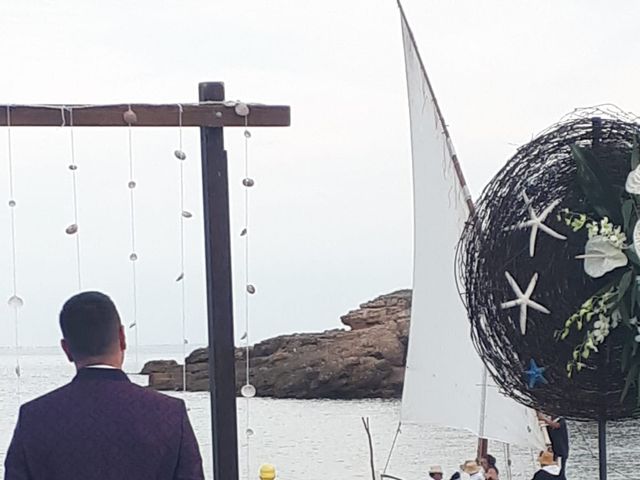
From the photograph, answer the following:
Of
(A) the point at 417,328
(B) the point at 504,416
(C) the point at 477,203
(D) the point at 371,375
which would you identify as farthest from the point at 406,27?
(D) the point at 371,375

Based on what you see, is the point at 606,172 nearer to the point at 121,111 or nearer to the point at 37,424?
the point at 37,424

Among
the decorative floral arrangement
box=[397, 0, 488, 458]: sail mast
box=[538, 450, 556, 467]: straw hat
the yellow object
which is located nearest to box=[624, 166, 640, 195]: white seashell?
the decorative floral arrangement

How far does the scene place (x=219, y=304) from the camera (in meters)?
3.90

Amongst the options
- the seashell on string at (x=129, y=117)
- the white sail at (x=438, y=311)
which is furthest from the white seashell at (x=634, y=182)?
the white sail at (x=438, y=311)

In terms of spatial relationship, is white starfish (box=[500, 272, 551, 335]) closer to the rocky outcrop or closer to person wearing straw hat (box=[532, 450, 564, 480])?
person wearing straw hat (box=[532, 450, 564, 480])

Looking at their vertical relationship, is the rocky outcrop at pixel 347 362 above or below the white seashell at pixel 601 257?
below

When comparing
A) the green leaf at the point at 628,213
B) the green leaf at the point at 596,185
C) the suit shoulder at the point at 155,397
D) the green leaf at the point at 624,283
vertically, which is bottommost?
the suit shoulder at the point at 155,397

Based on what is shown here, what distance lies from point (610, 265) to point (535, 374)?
30 centimetres

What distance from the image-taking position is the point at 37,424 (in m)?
2.53

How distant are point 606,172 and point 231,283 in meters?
1.53

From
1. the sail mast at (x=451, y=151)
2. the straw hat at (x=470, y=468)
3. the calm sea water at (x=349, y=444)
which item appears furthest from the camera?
the calm sea water at (x=349, y=444)

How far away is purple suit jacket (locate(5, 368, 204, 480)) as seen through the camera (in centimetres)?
250

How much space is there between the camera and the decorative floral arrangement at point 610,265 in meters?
2.66

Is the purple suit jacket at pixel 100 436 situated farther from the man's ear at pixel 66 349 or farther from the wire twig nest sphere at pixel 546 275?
the wire twig nest sphere at pixel 546 275
